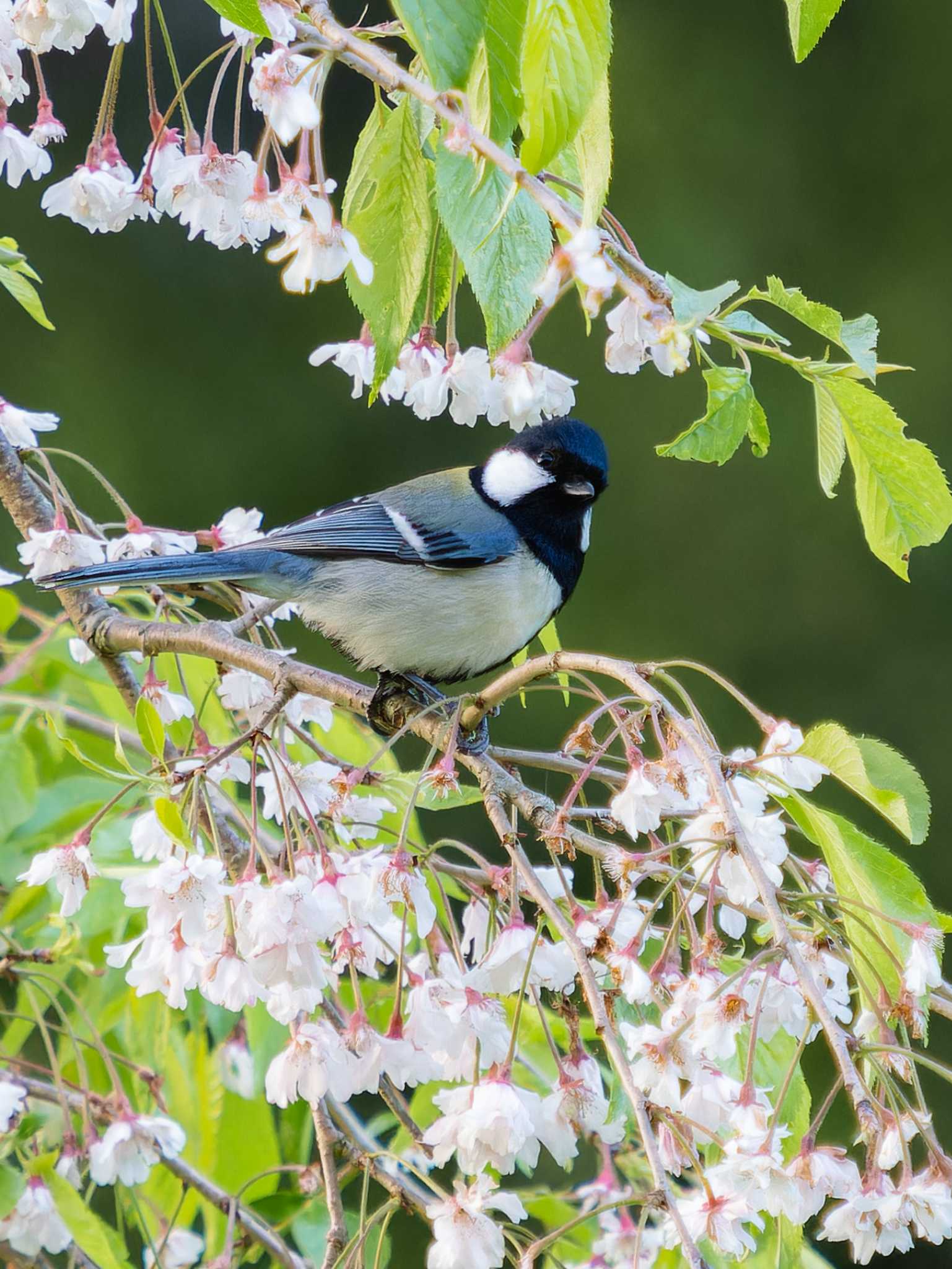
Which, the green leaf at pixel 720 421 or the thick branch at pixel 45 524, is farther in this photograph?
the thick branch at pixel 45 524

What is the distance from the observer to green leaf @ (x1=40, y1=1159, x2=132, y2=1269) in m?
→ 1.13

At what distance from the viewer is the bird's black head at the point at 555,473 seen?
1884 millimetres

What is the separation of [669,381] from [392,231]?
3.88 m

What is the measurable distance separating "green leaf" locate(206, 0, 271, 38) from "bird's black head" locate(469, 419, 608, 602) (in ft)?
3.71

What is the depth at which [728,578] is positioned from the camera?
489cm

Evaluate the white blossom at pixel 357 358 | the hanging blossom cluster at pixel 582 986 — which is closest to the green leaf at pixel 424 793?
the hanging blossom cluster at pixel 582 986

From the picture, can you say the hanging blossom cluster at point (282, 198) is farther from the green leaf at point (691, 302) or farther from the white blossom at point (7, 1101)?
the white blossom at point (7, 1101)

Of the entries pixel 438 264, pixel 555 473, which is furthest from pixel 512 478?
pixel 438 264

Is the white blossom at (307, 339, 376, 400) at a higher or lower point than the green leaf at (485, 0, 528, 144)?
lower

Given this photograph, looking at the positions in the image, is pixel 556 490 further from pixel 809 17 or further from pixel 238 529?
pixel 809 17

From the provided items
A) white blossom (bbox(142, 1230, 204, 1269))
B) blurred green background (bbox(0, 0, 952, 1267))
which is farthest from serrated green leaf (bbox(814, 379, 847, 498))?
blurred green background (bbox(0, 0, 952, 1267))

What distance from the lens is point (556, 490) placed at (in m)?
1.90

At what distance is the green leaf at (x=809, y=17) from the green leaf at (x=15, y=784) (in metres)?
0.93

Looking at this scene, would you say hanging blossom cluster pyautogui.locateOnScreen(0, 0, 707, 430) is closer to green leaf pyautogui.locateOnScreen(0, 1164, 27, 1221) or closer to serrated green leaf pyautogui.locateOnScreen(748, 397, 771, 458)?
serrated green leaf pyautogui.locateOnScreen(748, 397, 771, 458)
